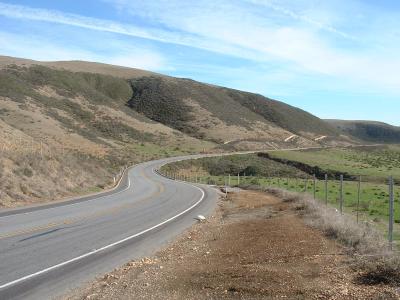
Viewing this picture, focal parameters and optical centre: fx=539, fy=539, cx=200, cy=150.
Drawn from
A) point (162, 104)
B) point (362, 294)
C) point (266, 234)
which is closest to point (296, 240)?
point (266, 234)

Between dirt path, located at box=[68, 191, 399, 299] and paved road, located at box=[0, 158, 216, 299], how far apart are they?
2.60ft

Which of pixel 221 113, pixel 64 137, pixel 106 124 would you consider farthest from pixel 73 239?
pixel 221 113

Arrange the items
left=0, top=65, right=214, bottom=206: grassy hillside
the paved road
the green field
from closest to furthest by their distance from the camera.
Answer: the paved road, left=0, top=65, right=214, bottom=206: grassy hillside, the green field

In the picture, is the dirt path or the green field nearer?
the dirt path

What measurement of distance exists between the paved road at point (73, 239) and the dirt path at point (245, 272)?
0.79 meters

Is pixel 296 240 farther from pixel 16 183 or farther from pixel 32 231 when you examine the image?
pixel 16 183

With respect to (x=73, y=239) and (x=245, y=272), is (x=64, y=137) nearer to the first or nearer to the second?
(x=73, y=239)

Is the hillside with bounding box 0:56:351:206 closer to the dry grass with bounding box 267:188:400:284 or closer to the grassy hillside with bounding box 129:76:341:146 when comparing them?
the grassy hillside with bounding box 129:76:341:146

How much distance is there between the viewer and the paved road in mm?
10203

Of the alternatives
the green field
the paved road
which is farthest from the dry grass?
the green field

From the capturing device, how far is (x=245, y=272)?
369 inches

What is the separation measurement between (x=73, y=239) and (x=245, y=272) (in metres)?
7.26

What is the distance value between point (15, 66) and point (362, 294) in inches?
4888

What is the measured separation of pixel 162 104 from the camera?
14562cm
